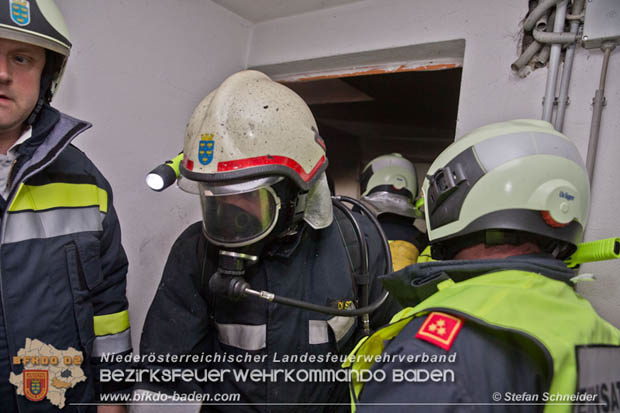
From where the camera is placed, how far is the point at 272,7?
2273 mm

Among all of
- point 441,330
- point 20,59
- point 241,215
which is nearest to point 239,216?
point 241,215

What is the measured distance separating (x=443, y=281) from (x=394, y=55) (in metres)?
1.57

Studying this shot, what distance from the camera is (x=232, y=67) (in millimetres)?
2459

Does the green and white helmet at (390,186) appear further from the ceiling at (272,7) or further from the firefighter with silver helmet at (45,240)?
the firefighter with silver helmet at (45,240)

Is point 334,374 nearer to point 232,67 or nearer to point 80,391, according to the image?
point 80,391

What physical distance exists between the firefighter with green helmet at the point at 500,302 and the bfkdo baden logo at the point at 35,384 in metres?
0.93

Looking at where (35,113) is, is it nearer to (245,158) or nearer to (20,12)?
(20,12)

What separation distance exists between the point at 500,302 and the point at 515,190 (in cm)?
31

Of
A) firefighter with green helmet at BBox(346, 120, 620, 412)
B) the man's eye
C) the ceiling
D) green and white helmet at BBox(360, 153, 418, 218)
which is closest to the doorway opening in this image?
the ceiling

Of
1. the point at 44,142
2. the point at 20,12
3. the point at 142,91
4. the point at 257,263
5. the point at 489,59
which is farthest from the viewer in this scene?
the point at 142,91

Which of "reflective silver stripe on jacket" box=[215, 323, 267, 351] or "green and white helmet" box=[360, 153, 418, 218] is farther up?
"green and white helmet" box=[360, 153, 418, 218]

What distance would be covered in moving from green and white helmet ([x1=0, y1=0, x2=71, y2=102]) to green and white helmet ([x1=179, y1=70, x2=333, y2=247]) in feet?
1.52

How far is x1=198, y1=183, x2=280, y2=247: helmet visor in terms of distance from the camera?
3.87 feet

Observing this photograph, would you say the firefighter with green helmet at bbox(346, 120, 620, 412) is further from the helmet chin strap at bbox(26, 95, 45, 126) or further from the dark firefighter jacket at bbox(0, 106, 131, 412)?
the helmet chin strap at bbox(26, 95, 45, 126)
